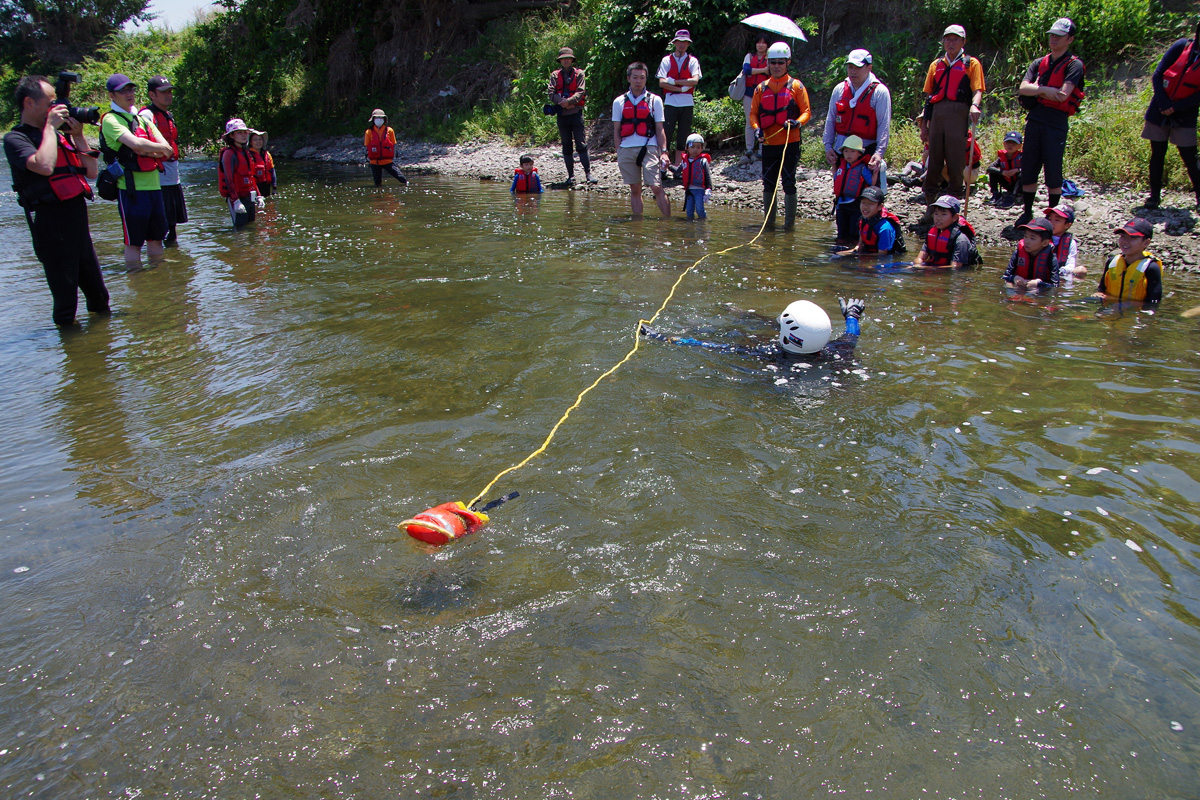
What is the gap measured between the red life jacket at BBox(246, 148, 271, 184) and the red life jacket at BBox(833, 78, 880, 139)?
8.92 metres

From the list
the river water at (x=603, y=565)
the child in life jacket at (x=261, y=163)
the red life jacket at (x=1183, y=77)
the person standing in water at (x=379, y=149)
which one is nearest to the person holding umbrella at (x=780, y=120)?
the red life jacket at (x=1183, y=77)

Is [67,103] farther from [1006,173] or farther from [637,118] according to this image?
[1006,173]

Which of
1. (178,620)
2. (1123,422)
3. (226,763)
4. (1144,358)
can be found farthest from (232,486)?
(1144,358)

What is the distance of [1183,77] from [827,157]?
3742mm

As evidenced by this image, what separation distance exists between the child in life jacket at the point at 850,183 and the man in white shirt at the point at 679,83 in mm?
3909

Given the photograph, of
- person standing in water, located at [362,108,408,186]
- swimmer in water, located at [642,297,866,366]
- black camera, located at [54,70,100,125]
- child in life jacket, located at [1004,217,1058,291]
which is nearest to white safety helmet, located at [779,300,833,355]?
swimmer in water, located at [642,297,866,366]

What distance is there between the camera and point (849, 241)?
31.8 ft

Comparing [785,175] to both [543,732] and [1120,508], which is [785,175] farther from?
[543,732]

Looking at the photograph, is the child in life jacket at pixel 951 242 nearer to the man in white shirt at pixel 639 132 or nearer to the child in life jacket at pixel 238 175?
the man in white shirt at pixel 639 132

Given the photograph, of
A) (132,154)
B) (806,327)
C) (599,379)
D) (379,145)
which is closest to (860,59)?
(806,327)

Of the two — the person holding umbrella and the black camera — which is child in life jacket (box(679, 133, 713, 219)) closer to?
the person holding umbrella

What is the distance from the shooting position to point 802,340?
A: 5680 millimetres

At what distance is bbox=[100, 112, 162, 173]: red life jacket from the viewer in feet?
25.1

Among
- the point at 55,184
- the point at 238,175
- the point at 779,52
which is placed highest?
the point at 779,52
